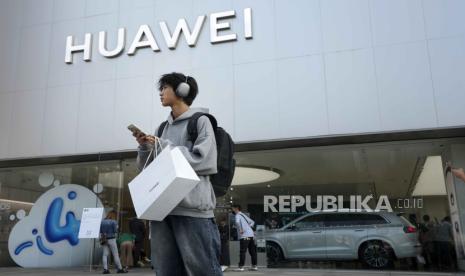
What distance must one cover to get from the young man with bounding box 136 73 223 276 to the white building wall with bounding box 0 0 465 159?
24.0ft

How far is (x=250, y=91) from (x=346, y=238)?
13.3 ft

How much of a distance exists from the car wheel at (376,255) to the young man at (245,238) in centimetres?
250

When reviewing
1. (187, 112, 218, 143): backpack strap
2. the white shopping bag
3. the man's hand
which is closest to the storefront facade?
(187, 112, 218, 143): backpack strap

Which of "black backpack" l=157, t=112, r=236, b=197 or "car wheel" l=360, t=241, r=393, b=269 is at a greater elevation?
"black backpack" l=157, t=112, r=236, b=197

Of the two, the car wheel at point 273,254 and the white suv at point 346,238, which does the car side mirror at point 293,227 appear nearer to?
the white suv at point 346,238

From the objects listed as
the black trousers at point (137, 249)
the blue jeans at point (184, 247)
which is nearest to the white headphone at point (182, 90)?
the blue jeans at point (184, 247)

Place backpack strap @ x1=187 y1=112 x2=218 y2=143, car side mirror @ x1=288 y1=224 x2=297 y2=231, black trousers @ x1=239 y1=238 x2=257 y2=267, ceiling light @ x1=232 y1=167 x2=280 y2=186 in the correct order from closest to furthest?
backpack strap @ x1=187 y1=112 x2=218 y2=143 → black trousers @ x1=239 y1=238 x2=257 y2=267 → car side mirror @ x1=288 y1=224 x2=297 y2=231 → ceiling light @ x1=232 y1=167 x2=280 y2=186

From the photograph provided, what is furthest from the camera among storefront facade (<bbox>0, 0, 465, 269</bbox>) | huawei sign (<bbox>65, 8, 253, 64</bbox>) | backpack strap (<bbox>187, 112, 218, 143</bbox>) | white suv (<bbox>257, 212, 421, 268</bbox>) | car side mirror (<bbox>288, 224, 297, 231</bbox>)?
car side mirror (<bbox>288, 224, 297, 231</bbox>)

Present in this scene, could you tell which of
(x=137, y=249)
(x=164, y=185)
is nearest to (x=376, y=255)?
(x=137, y=249)

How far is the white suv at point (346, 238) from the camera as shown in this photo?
9.77 m

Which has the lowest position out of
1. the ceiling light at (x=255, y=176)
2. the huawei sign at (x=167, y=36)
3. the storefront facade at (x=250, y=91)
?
the ceiling light at (x=255, y=176)

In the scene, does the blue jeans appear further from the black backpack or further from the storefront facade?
the storefront facade

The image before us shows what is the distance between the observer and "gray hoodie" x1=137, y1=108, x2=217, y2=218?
2002mm

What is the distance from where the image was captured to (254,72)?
9.70 m
